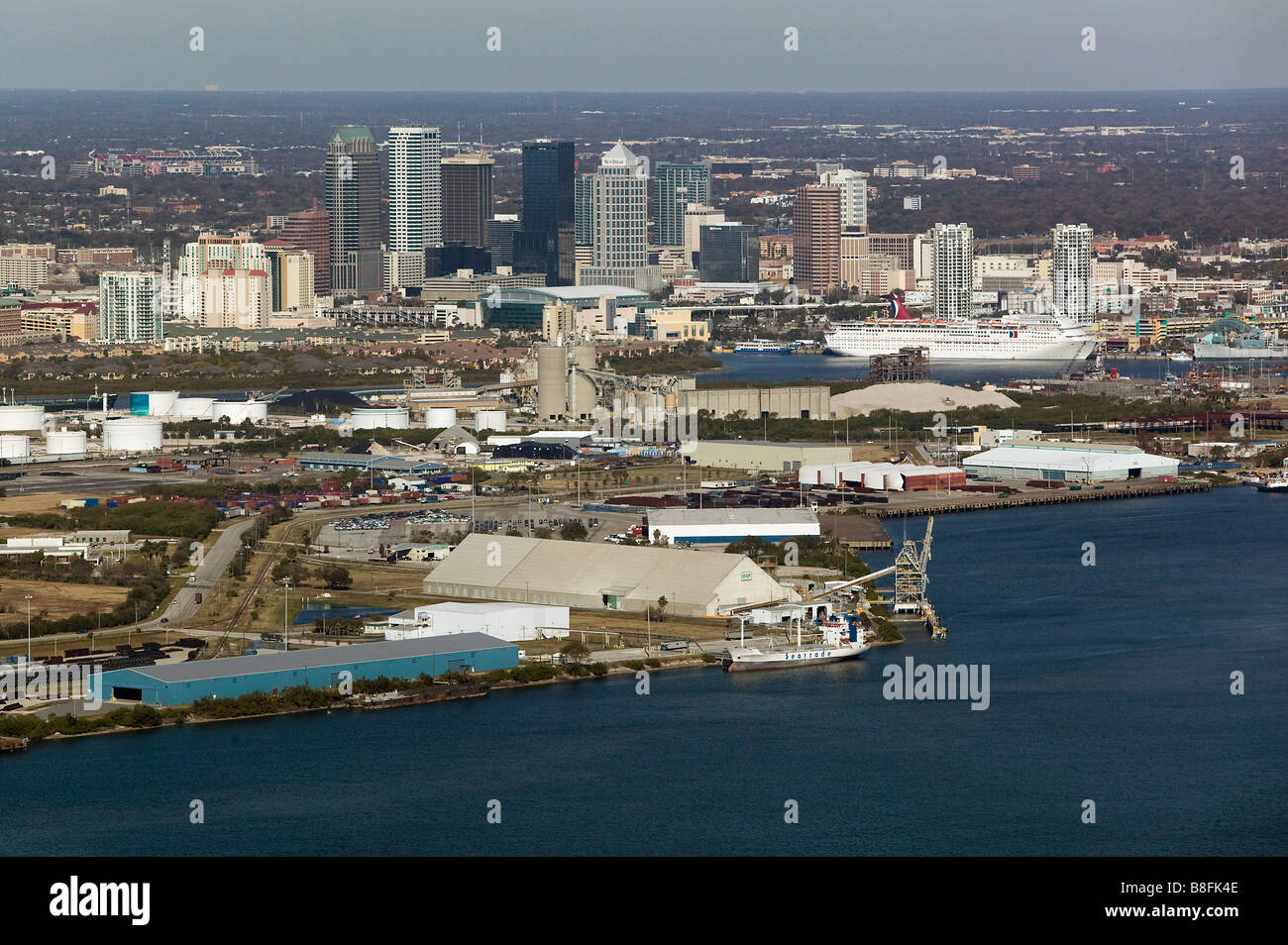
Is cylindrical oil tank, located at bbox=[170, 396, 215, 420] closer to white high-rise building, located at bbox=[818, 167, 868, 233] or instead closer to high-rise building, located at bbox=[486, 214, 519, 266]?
high-rise building, located at bbox=[486, 214, 519, 266]

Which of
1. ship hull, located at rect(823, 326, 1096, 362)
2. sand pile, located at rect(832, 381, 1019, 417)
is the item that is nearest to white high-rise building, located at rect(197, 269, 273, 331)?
ship hull, located at rect(823, 326, 1096, 362)

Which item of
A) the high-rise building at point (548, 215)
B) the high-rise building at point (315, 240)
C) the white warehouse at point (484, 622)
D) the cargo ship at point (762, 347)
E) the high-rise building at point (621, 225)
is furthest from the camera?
the high-rise building at point (548, 215)

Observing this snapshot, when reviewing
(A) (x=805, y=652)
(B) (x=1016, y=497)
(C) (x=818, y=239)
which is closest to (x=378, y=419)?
(B) (x=1016, y=497)

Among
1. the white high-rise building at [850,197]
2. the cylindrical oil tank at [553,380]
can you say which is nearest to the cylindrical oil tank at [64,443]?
the cylindrical oil tank at [553,380]

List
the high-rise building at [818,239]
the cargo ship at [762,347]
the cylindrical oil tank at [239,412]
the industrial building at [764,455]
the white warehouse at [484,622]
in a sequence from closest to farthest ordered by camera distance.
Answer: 1. the white warehouse at [484,622]
2. the industrial building at [764,455]
3. the cylindrical oil tank at [239,412]
4. the cargo ship at [762,347]
5. the high-rise building at [818,239]

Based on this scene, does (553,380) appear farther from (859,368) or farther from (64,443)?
(859,368)

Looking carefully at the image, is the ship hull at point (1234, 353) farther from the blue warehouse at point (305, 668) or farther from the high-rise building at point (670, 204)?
the blue warehouse at point (305, 668)

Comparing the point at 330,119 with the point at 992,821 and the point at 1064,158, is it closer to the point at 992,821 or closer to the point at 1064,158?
the point at 1064,158
